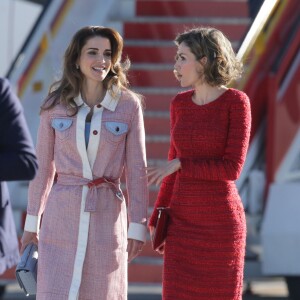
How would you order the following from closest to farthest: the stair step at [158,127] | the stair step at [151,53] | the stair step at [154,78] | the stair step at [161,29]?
the stair step at [158,127], the stair step at [154,78], the stair step at [151,53], the stair step at [161,29]

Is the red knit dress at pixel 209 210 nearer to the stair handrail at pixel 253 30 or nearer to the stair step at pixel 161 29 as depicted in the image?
the stair handrail at pixel 253 30

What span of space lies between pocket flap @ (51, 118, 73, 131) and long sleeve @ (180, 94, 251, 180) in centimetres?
45

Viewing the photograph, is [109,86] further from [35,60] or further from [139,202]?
[35,60]

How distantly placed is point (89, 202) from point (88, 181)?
0.09 meters

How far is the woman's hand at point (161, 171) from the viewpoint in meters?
4.59

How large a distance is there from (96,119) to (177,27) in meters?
4.25

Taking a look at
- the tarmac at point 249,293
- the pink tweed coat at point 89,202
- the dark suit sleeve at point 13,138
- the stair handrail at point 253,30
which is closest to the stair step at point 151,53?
the tarmac at point 249,293

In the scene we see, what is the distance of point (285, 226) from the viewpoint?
723 centimetres

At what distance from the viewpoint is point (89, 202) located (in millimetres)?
4633

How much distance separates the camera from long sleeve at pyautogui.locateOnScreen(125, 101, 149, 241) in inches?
186

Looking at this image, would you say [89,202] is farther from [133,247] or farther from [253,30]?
[253,30]

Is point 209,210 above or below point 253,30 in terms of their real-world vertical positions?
below

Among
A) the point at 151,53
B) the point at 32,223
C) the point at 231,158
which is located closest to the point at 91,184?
the point at 32,223

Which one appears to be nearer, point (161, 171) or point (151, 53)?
point (161, 171)
